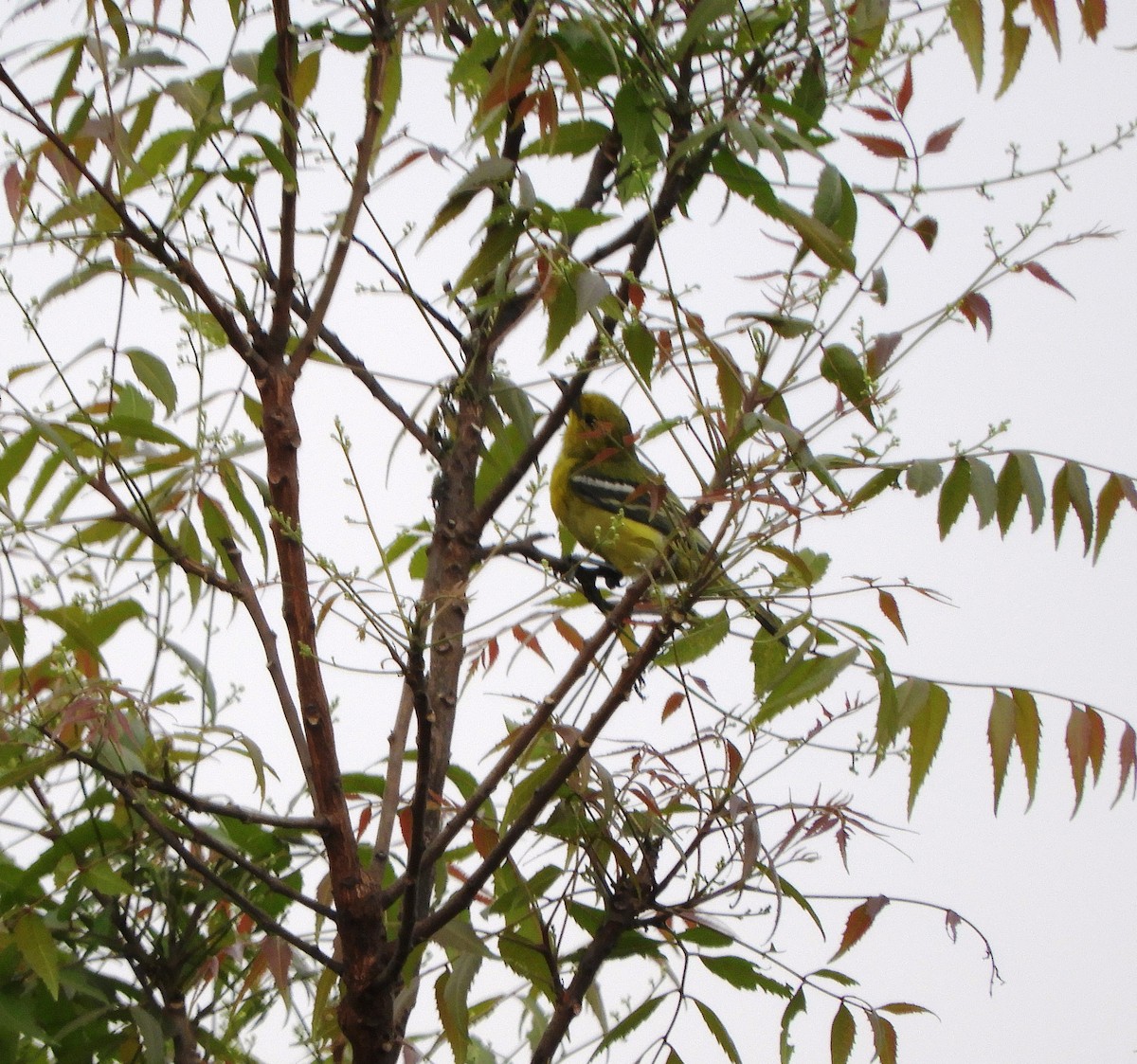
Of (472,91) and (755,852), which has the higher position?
(472,91)

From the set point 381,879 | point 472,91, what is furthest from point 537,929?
point 472,91

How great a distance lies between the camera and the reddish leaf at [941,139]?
1456 millimetres

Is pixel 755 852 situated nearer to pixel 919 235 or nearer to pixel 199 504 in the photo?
pixel 919 235

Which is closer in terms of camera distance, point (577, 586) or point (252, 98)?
point (252, 98)

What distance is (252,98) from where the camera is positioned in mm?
1376

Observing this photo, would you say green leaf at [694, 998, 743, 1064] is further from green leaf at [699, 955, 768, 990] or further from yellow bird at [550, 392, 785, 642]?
yellow bird at [550, 392, 785, 642]

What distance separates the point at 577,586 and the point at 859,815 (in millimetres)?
492

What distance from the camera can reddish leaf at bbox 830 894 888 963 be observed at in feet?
4.97

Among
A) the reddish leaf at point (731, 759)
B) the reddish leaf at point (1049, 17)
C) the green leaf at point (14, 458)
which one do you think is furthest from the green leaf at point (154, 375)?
the reddish leaf at point (1049, 17)

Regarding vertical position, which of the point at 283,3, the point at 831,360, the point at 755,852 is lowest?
the point at 755,852

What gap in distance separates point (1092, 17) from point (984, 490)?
0.62m

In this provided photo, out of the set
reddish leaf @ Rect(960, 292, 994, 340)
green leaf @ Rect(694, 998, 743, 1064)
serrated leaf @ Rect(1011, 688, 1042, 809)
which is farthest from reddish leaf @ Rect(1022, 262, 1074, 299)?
green leaf @ Rect(694, 998, 743, 1064)

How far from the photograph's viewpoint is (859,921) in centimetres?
152

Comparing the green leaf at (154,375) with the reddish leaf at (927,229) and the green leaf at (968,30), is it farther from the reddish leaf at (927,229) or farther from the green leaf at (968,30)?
the green leaf at (968,30)
